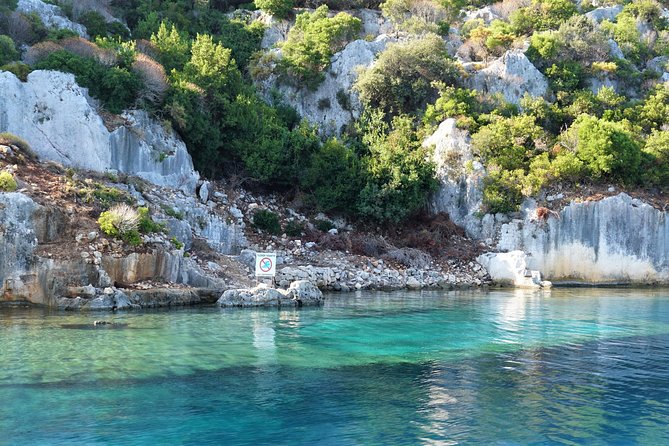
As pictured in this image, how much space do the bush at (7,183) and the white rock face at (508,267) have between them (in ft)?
80.9

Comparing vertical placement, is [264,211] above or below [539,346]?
above

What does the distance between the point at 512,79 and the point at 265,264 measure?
26633 mm

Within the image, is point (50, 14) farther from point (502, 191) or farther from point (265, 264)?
point (502, 191)

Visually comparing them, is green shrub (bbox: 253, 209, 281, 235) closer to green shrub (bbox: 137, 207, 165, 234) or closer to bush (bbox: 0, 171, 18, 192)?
green shrub (bbox: 137, 207, 165, 234)

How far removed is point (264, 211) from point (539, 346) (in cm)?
2082

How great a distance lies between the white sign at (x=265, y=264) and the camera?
84.0 feet

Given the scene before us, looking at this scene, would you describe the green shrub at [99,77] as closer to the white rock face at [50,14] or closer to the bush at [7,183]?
the white rock face at [50,14]

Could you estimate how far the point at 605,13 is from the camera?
182 feet

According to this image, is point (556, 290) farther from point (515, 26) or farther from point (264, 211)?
point (515, 26)

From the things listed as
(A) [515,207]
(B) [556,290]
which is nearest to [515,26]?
(A) [515,207]

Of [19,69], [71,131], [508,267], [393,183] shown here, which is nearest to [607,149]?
[508,267]

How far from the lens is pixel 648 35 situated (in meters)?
53.8

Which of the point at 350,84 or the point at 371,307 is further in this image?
the point at 350,84

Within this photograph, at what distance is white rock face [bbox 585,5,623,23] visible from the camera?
5435cm
